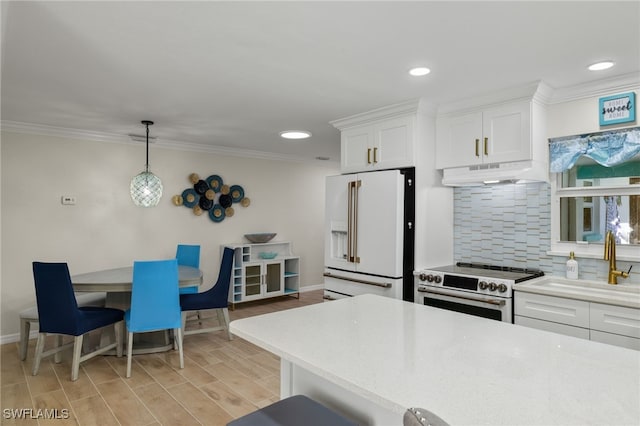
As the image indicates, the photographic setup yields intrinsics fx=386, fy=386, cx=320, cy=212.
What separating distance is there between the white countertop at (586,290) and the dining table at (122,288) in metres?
2.97

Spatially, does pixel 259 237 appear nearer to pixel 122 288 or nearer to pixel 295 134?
pixel 295 134

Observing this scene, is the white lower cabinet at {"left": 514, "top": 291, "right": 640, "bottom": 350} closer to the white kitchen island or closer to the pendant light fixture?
the white kitchen island

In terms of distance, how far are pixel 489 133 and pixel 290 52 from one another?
1748 mm

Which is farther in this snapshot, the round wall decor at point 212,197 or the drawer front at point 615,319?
the round wall decor at point 212,197

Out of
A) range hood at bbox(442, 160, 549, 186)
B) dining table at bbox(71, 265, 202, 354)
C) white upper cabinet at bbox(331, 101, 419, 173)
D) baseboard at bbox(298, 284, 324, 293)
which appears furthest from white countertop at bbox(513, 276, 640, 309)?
baseboard at bbox(298, 284, 324, 293)

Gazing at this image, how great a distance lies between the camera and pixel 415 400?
0.99 meters

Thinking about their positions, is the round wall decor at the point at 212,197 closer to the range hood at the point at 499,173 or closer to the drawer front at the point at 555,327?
the range hood at the point at 499,173

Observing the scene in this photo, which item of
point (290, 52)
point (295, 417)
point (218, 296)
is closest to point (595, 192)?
point (290, 52)

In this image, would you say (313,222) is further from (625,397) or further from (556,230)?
(625,397)

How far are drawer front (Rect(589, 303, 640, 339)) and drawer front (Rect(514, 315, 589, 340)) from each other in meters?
0.07

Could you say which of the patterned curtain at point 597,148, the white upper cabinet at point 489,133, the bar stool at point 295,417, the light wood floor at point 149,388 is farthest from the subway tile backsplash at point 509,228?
the bar stool at point 295,417

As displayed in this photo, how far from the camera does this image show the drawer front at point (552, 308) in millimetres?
2484

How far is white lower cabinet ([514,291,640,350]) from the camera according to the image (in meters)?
2.31

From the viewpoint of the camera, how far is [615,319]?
2359 millimetres
